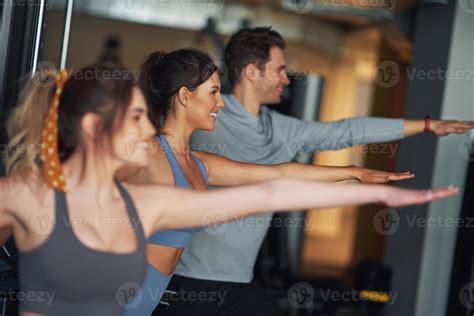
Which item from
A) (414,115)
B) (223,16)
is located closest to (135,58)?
(223,16)

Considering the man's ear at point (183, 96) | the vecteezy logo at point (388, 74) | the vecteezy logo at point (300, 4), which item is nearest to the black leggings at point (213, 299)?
the man's ear at point (183, 96)

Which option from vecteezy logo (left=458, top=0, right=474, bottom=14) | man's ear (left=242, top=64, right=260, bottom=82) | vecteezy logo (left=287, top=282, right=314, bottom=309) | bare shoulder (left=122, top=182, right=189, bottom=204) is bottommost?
vecteezy logo (left=287, top=282, right=314, bottom=309)

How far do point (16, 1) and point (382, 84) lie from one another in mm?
5074

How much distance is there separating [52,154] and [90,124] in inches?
4.4

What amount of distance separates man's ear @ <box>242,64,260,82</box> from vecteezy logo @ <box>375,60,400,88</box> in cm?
425

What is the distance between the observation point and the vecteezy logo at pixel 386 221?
5.00 meters

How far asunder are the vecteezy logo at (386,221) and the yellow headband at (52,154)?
11.0ft

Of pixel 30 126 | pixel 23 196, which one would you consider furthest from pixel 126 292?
pixel 30 126

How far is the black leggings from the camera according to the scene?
304cm

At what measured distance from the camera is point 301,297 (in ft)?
15.7
